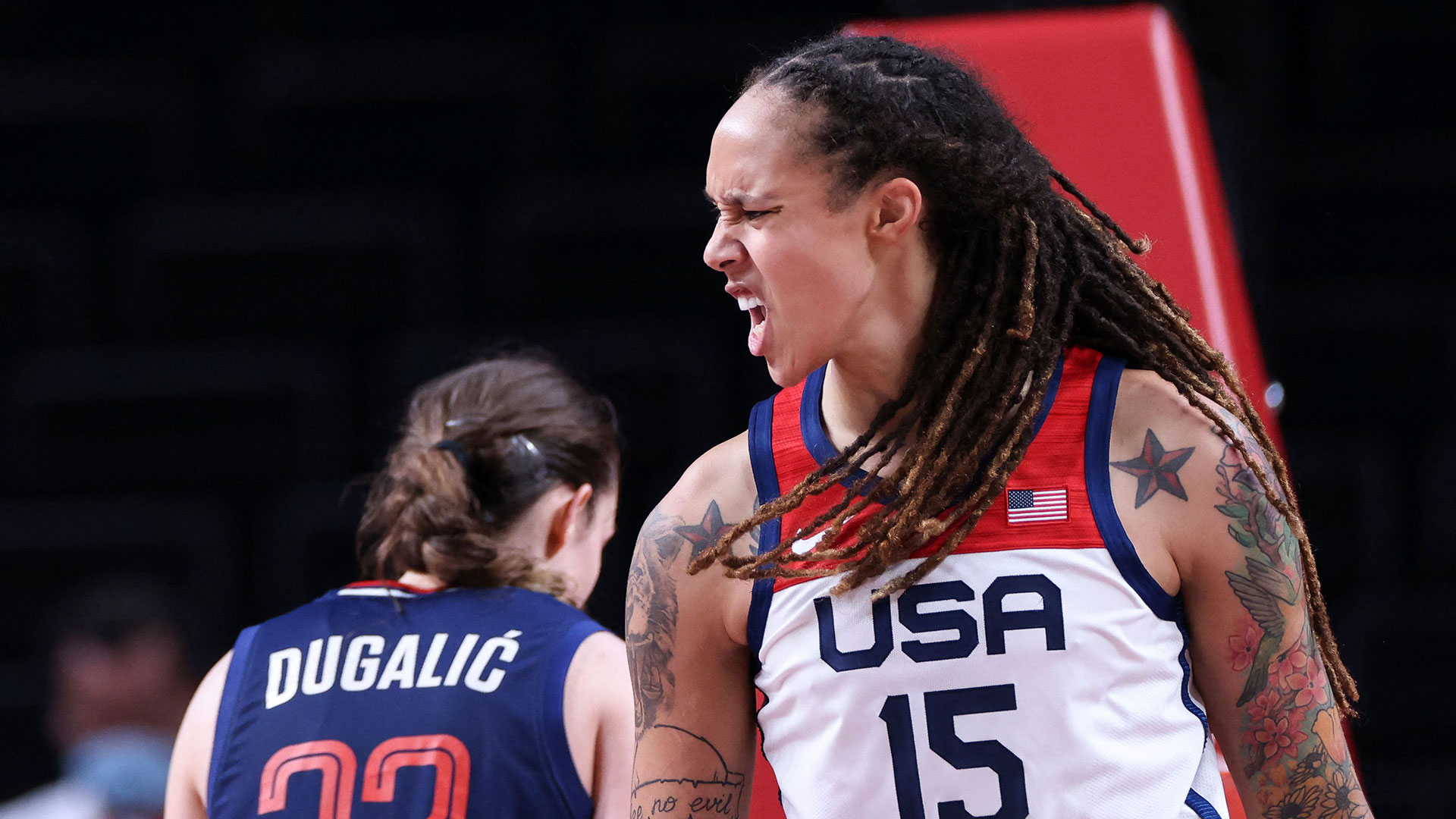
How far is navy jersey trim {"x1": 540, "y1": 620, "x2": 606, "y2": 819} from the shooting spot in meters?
1.47

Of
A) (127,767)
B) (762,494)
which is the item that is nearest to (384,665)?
(762,494)

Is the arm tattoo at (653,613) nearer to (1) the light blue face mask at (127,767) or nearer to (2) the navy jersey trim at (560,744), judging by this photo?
(2) the navy jersey trim at (560,744)

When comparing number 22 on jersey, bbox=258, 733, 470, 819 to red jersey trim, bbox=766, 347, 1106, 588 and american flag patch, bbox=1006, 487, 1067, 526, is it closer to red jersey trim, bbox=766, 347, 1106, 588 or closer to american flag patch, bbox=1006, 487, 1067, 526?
red jersey trim, bbox=766, 347, 1106, 588

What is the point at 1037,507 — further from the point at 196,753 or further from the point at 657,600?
the point at 196,753

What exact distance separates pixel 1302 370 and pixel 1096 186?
1.70m

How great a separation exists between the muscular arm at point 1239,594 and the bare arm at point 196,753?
1057mm

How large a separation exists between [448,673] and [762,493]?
0.52m

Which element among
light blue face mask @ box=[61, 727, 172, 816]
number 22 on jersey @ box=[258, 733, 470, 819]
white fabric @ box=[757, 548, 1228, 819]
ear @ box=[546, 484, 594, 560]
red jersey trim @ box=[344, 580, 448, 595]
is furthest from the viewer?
light blue face mask @ box=[61, 727, 172, 816]

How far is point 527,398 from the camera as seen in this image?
5.58 ft

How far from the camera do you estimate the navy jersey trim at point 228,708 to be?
1.51 meters

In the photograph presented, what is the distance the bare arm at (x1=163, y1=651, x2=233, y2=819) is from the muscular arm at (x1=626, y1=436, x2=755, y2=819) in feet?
1.98

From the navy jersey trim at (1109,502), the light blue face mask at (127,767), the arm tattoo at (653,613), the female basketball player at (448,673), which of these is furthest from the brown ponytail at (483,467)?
the light blue face mask at (127,767)

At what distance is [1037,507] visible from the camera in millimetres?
1062

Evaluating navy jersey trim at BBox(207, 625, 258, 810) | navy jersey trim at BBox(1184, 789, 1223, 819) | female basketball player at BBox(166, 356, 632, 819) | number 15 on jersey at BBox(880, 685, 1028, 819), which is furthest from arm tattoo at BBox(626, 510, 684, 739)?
navy jersey trim at BBox(207, 625, 258, 810)
